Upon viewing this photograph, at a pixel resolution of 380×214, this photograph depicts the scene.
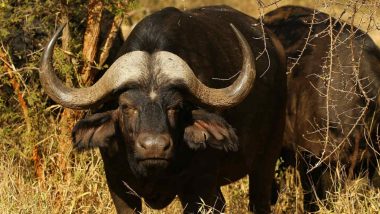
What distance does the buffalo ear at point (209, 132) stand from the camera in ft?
19.6

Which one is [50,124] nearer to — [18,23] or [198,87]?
[18,23]

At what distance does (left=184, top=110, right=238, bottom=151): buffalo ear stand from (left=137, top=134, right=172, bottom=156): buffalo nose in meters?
0.52

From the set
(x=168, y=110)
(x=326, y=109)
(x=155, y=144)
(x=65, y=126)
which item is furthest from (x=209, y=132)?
(x=326, y=109)

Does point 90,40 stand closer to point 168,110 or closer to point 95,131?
point 95,131

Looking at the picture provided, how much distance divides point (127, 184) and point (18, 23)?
8.41ft

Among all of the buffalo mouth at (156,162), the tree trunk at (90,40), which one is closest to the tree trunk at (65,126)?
the tree trunk at (90,40)

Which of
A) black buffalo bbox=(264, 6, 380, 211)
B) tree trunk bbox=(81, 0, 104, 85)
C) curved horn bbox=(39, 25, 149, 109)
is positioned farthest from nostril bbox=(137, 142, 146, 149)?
black buffalo bbox=(264, 6, 380, 211)

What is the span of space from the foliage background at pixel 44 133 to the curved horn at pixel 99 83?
3.32 ft

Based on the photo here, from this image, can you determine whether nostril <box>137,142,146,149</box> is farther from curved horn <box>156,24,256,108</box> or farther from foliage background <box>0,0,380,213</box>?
foliage background <box>0,0,380,213</box>

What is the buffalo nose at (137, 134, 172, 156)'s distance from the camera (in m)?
5.45

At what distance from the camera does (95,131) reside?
610 cm

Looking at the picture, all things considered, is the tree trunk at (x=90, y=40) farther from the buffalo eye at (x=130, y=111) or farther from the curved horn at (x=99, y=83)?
the buffalo eye at (x=130, y=111)

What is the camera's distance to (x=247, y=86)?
598cm

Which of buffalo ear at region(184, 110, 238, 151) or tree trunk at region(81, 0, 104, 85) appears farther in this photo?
tree trunk at region(81, 0, 104, 85)
